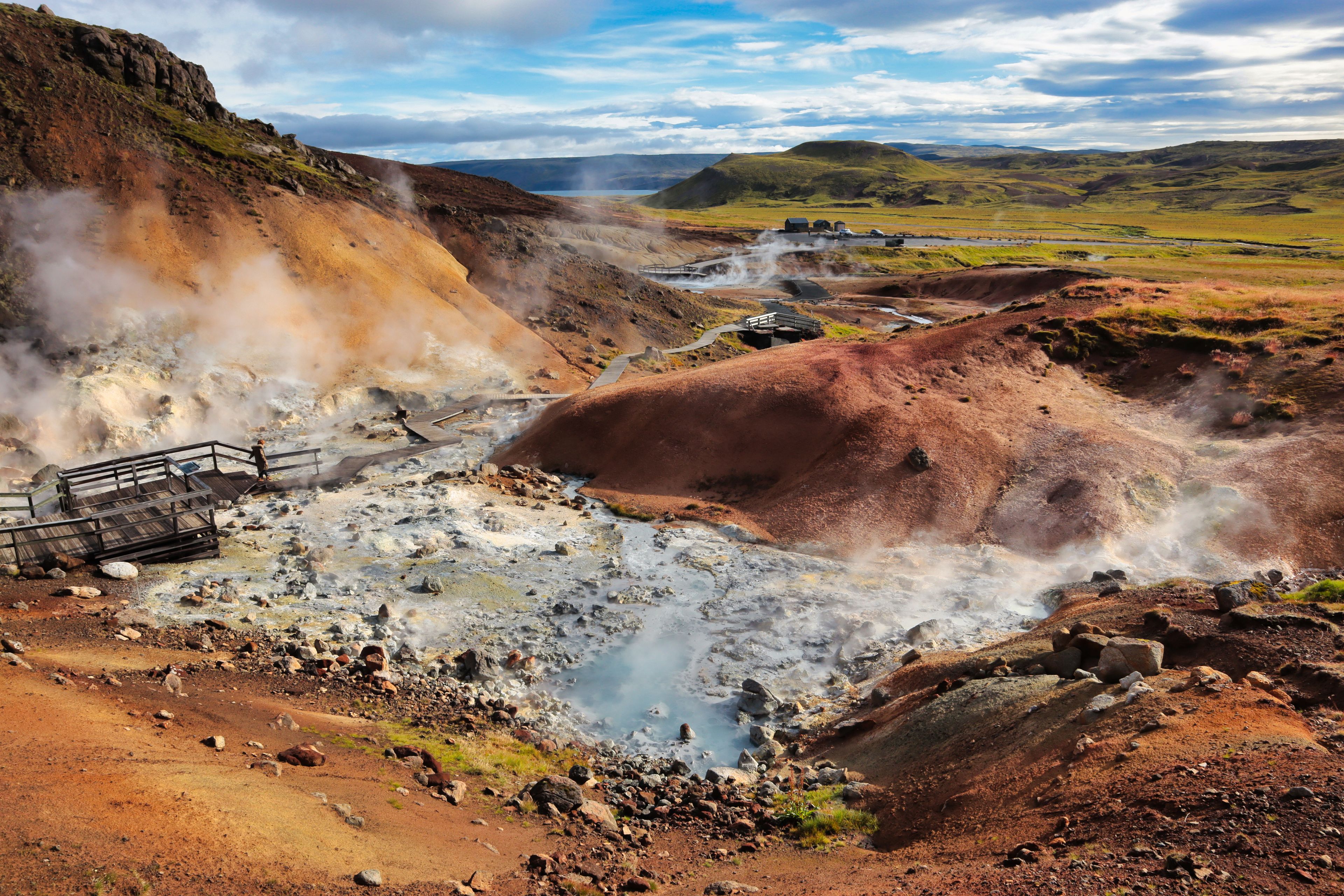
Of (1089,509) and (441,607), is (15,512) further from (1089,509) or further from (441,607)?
(1089,509)

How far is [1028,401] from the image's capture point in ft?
101

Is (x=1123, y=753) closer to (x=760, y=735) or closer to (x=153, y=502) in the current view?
(x=760, y=735)

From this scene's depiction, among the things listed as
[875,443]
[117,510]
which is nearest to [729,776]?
[117,510]

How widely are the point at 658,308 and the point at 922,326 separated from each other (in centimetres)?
2478

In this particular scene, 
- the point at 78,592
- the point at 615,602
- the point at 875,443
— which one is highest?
the point at 875,443

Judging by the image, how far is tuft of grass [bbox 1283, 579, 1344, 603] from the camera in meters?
15.6

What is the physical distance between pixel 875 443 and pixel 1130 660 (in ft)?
49.8

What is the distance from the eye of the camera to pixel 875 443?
28.8m

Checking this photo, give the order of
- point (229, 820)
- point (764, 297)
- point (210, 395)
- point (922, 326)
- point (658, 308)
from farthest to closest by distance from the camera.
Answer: point (764, 297)
point (658, 308)
point (922, 326)
point (210, 395)
point (229, 820)

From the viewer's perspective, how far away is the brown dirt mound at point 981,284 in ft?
240

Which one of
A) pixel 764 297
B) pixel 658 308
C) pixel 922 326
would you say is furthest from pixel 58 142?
pixel 764 297

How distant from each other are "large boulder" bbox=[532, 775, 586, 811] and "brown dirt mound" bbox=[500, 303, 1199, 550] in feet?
47.2

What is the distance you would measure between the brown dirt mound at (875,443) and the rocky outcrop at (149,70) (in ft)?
107

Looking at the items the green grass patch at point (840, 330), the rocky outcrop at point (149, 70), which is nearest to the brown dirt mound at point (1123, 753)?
the green grass patch at point (840, 330)
